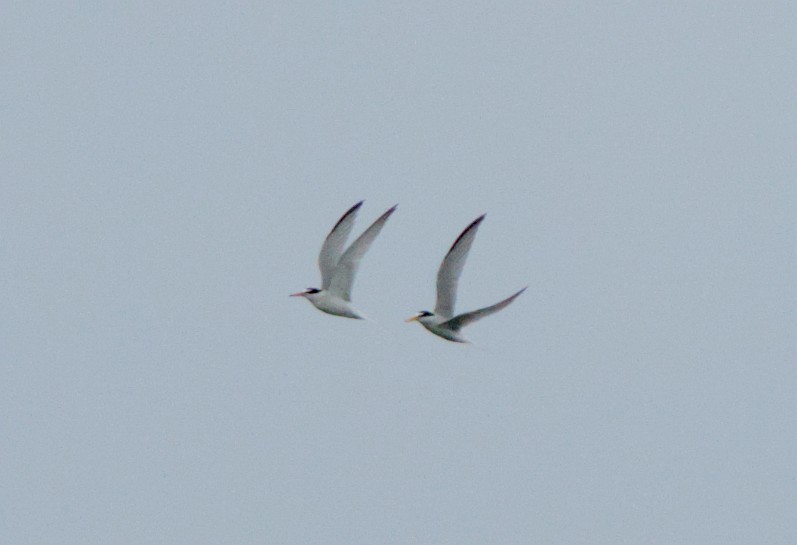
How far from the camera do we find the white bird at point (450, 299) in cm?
2784

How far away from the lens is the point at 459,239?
28.3 m

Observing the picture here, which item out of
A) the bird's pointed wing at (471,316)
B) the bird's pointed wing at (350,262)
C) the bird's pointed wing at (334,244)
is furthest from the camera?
the bird's pointed wing at (334,244)

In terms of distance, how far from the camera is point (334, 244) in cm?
2942

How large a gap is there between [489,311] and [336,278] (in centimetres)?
356

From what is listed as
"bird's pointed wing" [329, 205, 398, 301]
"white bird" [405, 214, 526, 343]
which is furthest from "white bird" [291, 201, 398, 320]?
"white bird" [405, 214, 526, 343]

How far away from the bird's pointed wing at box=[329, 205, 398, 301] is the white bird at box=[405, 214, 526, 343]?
1194mm

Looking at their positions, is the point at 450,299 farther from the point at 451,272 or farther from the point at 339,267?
the point at 339,267

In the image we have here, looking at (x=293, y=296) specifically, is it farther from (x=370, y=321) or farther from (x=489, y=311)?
(x=489, y=311)

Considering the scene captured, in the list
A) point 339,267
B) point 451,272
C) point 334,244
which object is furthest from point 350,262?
point 451,272

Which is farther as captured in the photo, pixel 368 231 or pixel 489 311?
pixel 368 231

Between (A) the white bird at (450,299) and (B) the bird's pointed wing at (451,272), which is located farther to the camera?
(B) the bird's pointed wing at (451,272)

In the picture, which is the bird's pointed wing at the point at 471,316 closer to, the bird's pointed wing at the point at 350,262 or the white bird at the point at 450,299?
the white bird at the point at 450,299

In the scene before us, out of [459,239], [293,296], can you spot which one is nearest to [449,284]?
[459,239]

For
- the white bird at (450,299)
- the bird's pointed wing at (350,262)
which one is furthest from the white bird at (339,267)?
the white bird at (450,299)
